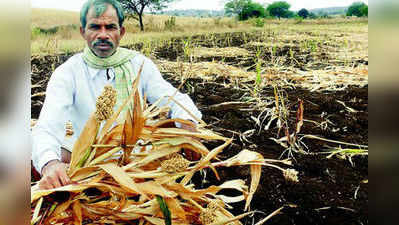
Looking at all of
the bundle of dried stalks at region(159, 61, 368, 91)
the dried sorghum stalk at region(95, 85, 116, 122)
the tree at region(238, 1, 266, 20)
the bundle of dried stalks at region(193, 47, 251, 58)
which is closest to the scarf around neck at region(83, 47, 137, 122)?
the dried sorghum stalk at region(95, 85, 116, 122)

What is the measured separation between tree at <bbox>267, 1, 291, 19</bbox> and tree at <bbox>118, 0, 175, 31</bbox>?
0.39m

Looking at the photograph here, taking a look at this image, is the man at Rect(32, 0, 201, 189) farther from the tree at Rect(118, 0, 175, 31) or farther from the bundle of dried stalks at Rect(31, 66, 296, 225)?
the tree at Rect(118, 0, 175, 31)

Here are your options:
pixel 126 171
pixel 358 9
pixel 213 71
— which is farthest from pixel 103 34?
pixel 213 71

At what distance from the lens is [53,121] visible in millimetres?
804

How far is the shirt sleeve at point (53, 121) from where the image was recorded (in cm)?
70

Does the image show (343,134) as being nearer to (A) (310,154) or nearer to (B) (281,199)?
(A) (310,154)

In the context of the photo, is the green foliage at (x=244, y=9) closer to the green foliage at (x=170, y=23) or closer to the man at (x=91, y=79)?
the green foliage at (x=170, y=23)

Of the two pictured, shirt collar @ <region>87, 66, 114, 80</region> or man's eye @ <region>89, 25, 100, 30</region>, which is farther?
shirt collar @ <region>87, 66, 114, 80</region>

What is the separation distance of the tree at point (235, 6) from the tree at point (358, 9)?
18.4 inches

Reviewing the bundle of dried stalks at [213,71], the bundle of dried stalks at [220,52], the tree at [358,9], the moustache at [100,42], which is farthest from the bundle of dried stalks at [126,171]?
the bundle of dried stalks at [220,52]

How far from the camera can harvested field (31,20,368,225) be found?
3.71 ft

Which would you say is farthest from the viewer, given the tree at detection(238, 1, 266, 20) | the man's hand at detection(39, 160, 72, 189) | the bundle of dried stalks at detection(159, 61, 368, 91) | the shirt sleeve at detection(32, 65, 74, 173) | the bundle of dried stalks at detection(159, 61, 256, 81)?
the bundle of dried stalks at detection(159, 61, 256, 81)

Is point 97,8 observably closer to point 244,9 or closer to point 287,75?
point 244,9
